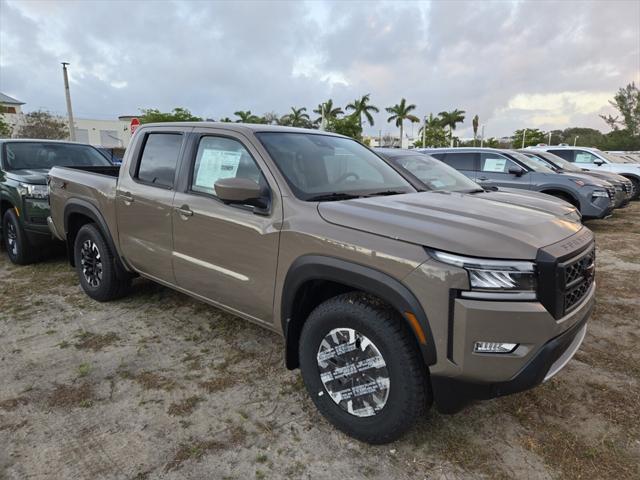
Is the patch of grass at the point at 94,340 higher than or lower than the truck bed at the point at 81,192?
lower

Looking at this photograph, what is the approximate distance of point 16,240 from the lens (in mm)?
5938

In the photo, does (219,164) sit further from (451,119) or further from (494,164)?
(451,119)

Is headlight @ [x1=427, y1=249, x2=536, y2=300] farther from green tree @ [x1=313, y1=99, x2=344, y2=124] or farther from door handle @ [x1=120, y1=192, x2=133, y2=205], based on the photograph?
green tree @ [x1=313, y1=99, x2=344, y2=124]

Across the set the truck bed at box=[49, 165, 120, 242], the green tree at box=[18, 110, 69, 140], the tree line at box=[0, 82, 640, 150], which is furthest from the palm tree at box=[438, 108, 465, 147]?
the truck bed at box=[49, 165, 120, 242]

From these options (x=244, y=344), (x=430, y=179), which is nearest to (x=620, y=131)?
(x=430, y=179)

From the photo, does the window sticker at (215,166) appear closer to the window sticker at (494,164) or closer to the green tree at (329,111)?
the window sticker at (494,164)

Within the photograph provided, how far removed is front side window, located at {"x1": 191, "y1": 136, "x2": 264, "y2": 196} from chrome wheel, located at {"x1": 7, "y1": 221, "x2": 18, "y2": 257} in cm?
398

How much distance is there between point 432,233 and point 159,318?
9.99ft

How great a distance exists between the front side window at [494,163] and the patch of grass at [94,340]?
27.4ft

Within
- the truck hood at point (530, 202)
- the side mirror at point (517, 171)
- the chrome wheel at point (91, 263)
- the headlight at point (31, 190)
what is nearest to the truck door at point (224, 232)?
the chrome wheel at point (91, 263)

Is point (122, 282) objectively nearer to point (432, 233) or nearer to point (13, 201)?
point (13, 201)

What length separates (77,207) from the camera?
15.0 feet

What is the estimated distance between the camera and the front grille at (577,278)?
219 cm

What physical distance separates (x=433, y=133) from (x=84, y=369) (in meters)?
63.2
